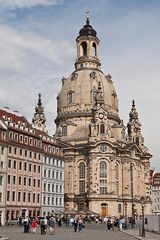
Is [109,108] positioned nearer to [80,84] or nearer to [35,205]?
[80,84]

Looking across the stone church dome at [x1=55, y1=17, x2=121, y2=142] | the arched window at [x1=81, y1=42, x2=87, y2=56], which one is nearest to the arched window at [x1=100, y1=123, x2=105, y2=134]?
the stone church dome at [x1=55, y1=17, x2=121, y2=142]

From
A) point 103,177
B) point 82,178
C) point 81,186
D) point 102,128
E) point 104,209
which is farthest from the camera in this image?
point 102,128

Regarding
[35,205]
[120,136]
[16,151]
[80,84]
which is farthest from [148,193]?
[16,151]

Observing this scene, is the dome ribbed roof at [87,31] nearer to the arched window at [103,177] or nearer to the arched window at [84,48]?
the arched window at [84,48]

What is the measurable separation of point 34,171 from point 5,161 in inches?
496

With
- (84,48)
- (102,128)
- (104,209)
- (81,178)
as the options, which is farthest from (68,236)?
(84,48)

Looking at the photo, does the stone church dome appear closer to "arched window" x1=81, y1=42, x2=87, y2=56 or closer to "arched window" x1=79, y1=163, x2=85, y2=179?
"arched window" x1=81, y1=42, x2=87, y2=56

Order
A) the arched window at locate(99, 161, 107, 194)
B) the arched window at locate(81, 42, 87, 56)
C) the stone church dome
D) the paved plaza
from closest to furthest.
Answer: the paved plaza, the arched window at locate(99, 161, 107, 194), the stone church dome, the arched window at locate(81, 42, 87, 56)

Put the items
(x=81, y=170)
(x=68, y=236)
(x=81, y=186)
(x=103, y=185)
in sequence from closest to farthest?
(x=68, y=236) < (x=103, y=185) < (x=81, y=186) < (x=81, y=170)

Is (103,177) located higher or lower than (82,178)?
higher

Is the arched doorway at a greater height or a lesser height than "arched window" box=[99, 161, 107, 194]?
lesser

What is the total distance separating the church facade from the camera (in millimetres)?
131875

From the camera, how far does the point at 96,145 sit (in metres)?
133

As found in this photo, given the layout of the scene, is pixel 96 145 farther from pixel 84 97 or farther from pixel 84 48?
pixel 84 48
